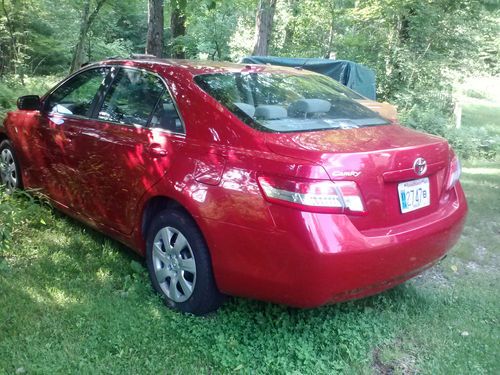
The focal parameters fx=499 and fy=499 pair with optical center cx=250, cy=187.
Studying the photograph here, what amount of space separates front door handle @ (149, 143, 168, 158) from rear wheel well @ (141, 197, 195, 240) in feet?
0.93

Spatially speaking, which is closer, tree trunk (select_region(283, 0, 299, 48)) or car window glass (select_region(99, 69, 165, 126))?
car window glass (select_region(99, 69, 165, 126))

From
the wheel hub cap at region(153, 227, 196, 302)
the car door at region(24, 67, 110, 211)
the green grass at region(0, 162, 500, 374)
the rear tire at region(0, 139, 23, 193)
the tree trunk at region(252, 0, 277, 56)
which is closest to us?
the green grass at region(0, 162, 500, 374)

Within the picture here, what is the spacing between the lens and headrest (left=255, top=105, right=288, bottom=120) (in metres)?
3.06

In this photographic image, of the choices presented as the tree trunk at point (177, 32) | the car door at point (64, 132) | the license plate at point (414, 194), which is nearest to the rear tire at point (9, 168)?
the car door at point (64, 132)

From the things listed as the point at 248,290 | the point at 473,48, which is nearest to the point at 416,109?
the point at 473,48

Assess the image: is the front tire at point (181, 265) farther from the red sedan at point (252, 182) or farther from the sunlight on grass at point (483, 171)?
the sunlight on grass at point (483, 171)

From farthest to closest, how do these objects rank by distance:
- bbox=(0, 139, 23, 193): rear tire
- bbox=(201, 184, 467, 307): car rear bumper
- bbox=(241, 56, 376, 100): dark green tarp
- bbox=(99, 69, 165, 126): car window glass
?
bbox=(241, 56, 376, 100): dark green tarp → bbox=(0, 139, 23, 193): rear tire → bbox=(99, 69, 165, 126): car window glass → bbox=(201, 184, 467, 307): car rear bumper

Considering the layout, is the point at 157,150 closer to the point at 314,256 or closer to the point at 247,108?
the point at 247,108

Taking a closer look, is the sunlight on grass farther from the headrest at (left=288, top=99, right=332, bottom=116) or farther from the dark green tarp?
the headrest at (left=288, top=99, right=332, bottom=116)

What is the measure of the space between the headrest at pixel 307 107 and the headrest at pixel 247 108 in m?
0.28

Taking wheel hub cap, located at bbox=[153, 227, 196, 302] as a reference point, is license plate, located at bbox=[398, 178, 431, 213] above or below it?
above

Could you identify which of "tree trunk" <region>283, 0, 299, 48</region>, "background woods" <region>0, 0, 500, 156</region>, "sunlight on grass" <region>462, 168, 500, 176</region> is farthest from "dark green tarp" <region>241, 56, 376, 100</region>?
"tree trunk" <region>283, 0, 299, 48</region>

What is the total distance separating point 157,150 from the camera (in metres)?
3.22

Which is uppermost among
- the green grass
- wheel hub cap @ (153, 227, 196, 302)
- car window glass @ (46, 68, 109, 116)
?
car window glass @ (46, 68, 109, 116)
